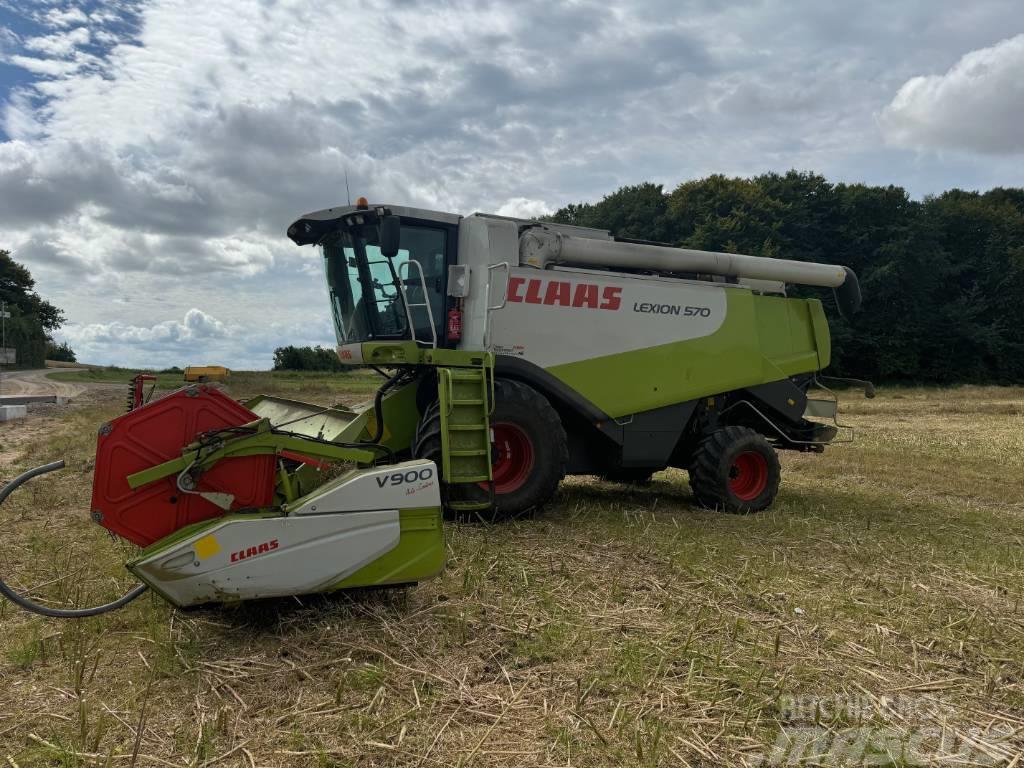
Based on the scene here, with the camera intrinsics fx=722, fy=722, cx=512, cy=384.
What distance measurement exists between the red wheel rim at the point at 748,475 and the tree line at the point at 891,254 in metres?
33.8

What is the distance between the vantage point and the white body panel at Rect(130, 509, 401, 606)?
3.22 meters

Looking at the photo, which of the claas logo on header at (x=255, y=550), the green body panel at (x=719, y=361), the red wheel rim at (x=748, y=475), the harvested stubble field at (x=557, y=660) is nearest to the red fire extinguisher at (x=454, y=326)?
the green body panel at (x=719, y=361)

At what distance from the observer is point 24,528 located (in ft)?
18.5

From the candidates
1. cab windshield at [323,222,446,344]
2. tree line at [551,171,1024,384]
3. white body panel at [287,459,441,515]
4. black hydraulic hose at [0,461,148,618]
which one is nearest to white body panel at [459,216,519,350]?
cab windshield at [323,222,446,344]

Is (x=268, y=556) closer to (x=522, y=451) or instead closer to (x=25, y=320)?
(x=522, y=451)

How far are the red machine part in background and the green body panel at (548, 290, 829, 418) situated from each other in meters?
3.42

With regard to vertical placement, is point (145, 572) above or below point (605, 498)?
above

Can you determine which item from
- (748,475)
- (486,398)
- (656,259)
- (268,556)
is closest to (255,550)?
(268,556)

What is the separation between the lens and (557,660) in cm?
321

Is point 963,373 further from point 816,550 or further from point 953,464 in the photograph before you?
point 816,550

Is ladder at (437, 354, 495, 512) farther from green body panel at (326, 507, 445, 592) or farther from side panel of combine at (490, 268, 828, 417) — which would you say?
green body panel at (326, 507, 445, 592)

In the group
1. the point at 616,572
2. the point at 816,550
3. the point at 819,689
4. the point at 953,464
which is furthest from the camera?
the point at 953,464

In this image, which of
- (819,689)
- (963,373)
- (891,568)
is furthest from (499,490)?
(963,373)

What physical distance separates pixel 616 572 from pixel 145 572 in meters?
2.70
